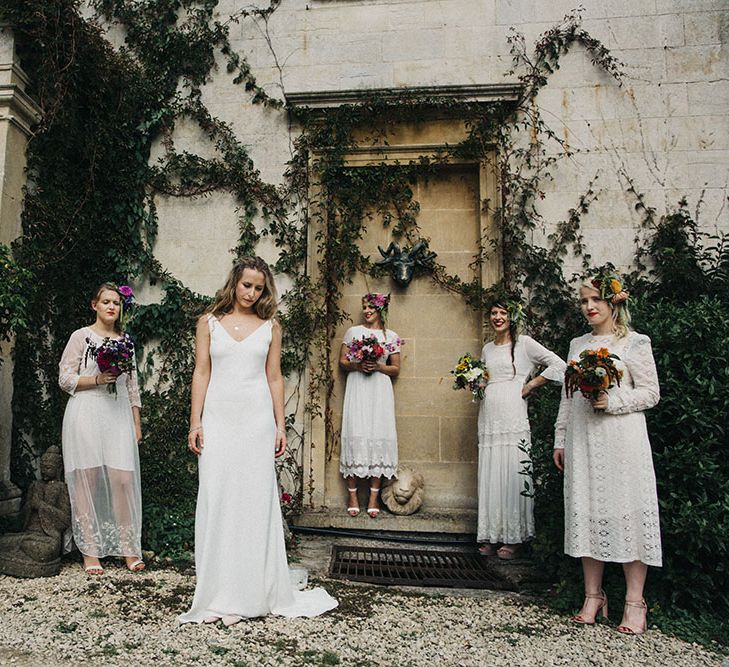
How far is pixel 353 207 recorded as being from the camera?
694cm

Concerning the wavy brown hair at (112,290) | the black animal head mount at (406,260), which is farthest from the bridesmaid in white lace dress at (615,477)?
the wavy brown hair at (112,290)

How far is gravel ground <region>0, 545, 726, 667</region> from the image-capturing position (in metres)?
3.05

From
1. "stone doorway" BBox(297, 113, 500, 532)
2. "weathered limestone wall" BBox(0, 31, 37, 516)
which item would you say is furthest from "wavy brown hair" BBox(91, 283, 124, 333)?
"stone doorway" BBox(297, 113, 500, 532)

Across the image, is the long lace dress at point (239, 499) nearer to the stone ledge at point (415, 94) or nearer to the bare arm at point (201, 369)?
the bare arm at point (201, 369)

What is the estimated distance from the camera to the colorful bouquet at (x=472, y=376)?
5527mm

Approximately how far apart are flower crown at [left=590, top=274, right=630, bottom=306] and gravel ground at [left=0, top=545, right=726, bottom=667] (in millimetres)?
1921

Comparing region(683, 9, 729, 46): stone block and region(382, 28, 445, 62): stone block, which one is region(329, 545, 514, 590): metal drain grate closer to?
region(382, 28, 445, 62): stone block

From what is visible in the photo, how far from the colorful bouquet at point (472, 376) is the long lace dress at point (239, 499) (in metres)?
2.26

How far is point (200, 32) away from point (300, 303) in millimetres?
3299

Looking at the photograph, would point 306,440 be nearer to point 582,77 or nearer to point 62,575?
point 62,575

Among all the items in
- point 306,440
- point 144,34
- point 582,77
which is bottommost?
point 306,440

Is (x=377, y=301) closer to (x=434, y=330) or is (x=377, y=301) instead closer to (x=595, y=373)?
(x=434, y=330)

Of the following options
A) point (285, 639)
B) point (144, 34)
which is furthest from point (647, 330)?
point (144, 34)

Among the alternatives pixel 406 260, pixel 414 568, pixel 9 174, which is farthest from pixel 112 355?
pixel 406 260
